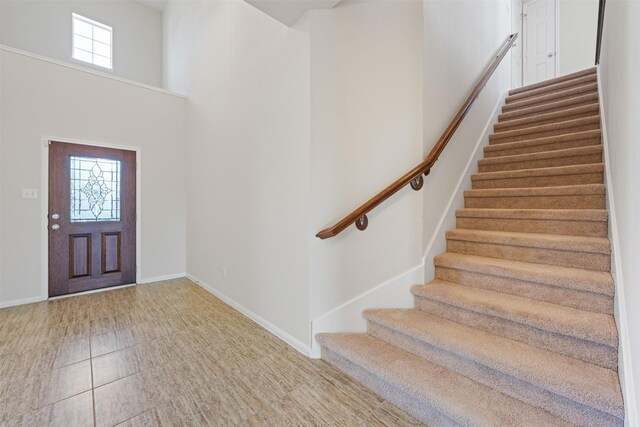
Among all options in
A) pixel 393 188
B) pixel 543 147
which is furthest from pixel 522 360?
pixel 543 147

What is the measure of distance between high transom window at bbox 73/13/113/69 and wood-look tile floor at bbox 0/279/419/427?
4.33 metres

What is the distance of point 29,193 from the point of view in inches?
125

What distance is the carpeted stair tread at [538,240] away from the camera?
5.49 feet

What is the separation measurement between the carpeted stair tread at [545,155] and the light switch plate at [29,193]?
4971mm

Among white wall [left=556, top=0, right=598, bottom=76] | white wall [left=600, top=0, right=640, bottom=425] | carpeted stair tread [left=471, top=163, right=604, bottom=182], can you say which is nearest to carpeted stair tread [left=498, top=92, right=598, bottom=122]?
carpeted stair tread [left=471, top=163, right=604, bottom=182]

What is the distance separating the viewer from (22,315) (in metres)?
2.80

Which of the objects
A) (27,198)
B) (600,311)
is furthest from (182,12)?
(600,311)

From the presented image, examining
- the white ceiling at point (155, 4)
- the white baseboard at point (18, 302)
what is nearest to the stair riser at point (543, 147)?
the white baseboard at point (18, 302)

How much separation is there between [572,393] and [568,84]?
12.8ft

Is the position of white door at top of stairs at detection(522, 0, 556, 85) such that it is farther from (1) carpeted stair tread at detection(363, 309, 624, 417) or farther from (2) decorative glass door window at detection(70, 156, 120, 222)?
(2) decorative glass door window at detection(70, 156, 120, 222)

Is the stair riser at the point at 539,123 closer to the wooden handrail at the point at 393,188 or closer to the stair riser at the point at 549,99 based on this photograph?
the stair riser at the point at 549,99

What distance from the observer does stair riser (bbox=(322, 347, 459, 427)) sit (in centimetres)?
138

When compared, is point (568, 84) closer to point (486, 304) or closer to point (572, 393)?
point (486, 304)

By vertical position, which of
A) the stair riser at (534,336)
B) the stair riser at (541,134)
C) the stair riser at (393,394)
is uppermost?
the stair riser at (541,134)
